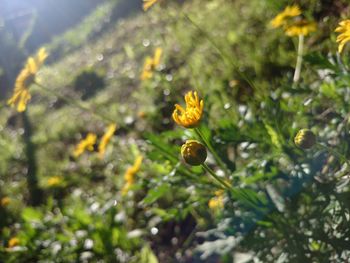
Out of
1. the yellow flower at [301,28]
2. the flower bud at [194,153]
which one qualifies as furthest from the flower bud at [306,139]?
the yellow flower at [301,28]

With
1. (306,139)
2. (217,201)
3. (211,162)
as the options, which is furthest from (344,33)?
(217,201)

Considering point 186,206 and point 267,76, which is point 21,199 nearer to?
point 267,76

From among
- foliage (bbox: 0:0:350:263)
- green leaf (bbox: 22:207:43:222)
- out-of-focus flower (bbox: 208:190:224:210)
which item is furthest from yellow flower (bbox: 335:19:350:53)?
green leaf (bbox: 22:207:43:222)

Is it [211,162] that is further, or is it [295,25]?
[295,25]

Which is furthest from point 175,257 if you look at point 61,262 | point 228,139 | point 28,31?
point 28,31

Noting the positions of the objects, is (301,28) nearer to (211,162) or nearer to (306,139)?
(211,162)

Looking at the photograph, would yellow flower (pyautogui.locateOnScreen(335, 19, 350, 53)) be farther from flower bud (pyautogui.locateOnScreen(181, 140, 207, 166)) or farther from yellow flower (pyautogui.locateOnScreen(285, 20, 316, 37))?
yellow flower (pyautogui.locateOnScreen(285, 20, 316, 37))

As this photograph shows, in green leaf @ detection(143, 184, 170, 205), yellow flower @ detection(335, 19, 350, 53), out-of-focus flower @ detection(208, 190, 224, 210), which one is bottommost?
out-of-focus flower @ detection(208, 190, 224, 210)

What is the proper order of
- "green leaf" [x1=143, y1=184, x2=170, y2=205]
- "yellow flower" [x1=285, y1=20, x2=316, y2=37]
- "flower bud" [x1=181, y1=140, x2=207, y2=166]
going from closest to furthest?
"flower bud" [x1=181, y1=140, x2=207, y2=166]
"green leaf" [x1=143, y1=184, x2=170, y2=205]
"yellow flower" [x1=285, y1=20, x2=316, y2=37]

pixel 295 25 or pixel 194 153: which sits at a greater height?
pixel 194 153

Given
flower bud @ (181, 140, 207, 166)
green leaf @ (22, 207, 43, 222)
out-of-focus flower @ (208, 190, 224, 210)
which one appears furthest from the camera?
green leaf @ (22, 207, 43, 222)

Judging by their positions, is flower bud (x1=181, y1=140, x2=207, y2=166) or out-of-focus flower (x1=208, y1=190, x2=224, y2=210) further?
out-of-focus flower (x1=208, y1=190, x2=224, y2=210)
